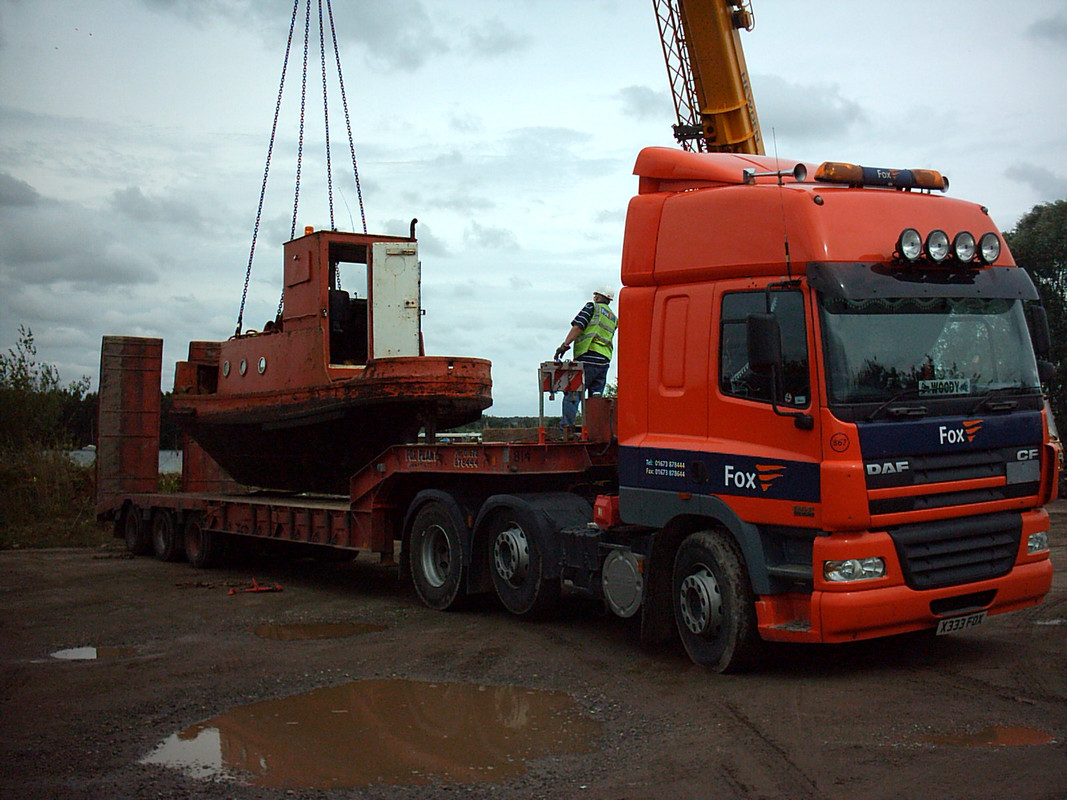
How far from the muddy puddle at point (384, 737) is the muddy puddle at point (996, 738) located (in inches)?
71.0

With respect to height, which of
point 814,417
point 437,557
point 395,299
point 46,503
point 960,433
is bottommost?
point 437,557

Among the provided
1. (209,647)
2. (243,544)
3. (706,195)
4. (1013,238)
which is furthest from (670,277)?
(1013,238)

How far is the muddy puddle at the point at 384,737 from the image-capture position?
5363 mm

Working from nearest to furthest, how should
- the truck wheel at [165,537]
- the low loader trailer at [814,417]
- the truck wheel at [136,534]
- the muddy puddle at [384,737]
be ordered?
1. the muddy puddle at [384,737]
2. the low loader trailer at [814,417]
3. the truck wheel at [165,537]
4. the truck wheel at [136,534]

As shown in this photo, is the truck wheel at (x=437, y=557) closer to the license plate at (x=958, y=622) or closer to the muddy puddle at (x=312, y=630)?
the muddy puddle at (x=312, y=630)

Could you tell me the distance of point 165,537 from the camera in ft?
51.4

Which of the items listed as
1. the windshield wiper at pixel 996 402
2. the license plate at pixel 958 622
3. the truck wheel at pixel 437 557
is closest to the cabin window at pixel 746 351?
the windshield wiper at pixel 996 402

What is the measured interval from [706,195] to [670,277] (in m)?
0.61

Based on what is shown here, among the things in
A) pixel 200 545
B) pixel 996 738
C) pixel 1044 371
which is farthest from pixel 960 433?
pixel 200 545

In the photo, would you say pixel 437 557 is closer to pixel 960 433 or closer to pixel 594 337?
pixel 594 337

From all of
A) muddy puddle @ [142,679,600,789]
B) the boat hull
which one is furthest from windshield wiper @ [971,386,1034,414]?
the boat hull

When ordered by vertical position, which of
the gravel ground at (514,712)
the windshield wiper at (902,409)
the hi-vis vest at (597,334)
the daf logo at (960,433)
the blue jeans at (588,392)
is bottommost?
the gravel ground at (514,712)

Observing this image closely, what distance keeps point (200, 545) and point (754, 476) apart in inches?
388

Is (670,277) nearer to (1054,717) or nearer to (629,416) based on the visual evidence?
(629,416)
